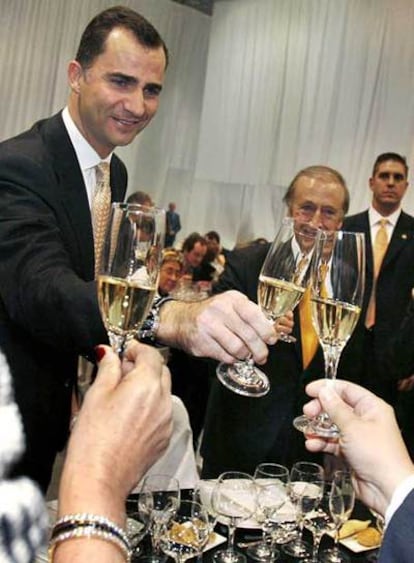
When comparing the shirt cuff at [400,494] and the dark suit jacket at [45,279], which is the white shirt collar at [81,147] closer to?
the dark suit jacket at [45,279]

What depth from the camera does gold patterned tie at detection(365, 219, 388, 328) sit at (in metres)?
3.98

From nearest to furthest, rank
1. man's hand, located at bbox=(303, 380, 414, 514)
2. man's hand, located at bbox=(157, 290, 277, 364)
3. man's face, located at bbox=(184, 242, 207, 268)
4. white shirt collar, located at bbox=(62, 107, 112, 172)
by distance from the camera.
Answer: man's hand, located at bbox=(303, 380, 414, 514), man's hand, located at bbox=(157, 290, 277, 364), white shirt collar, located at bbox=(62, 107, 112, 172), man's face, located at bbox=(184, 242, 207, 268)

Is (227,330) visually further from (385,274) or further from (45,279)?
(385,274)

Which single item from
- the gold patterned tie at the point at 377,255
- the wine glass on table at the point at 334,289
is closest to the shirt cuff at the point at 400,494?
the wine glass on table at the point at 334,289

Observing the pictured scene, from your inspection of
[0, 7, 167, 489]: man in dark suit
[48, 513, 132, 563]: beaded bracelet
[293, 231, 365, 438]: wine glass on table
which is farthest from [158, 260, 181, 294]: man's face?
[48, 513, 132, 563]: beaded bracelet

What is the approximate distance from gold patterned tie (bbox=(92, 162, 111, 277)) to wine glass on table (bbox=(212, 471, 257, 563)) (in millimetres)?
711

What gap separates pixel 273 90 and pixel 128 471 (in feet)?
30.0

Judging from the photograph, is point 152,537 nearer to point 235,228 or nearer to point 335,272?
point 335,272

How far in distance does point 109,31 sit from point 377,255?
2.62m

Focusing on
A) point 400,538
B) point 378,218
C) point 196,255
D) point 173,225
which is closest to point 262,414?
point 400,538

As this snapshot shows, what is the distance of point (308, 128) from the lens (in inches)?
347

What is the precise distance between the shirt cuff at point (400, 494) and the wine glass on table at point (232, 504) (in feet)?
2.28

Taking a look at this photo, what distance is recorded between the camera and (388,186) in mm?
4660

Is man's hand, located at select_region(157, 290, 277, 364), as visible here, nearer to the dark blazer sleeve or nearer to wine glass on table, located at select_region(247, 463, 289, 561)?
the dark blazer sleeve
